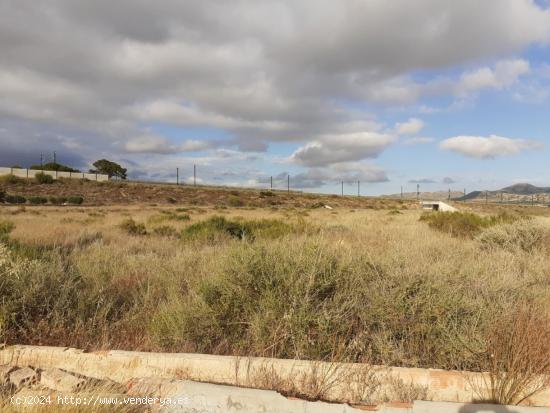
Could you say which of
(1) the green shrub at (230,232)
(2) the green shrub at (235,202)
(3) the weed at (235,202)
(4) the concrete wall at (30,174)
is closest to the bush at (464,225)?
(1) the green shrub at (230,232)

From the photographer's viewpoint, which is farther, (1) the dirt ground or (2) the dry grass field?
(1) the dirt ground

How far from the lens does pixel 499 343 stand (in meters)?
3.86

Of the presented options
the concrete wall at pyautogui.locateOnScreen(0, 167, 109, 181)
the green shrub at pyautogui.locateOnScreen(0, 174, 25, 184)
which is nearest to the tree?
the concrete wall at pyautogui.locateOnScreen(0, 167, 109, 181)

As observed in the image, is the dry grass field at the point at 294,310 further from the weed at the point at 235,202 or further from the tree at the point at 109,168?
the tree at the point at 109,168

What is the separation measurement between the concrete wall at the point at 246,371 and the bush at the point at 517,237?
25.4 ft

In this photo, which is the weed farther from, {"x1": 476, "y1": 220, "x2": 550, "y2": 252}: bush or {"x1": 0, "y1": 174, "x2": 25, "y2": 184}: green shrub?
{"x1": 476, "y1": 220, "x2": 550, "y2": 252}: bush

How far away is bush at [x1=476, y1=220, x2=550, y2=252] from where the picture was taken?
10297mm

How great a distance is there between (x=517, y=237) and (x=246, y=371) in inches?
381

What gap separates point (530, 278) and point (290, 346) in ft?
15.4

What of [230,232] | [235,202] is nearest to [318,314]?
[230,232]

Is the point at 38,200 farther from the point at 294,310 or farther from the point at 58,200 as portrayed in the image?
the point at 294,310

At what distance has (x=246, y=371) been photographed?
3730mm

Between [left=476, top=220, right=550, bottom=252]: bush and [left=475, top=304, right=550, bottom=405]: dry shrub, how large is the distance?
21.7 feet

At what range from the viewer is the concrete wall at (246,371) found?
3.47 m
